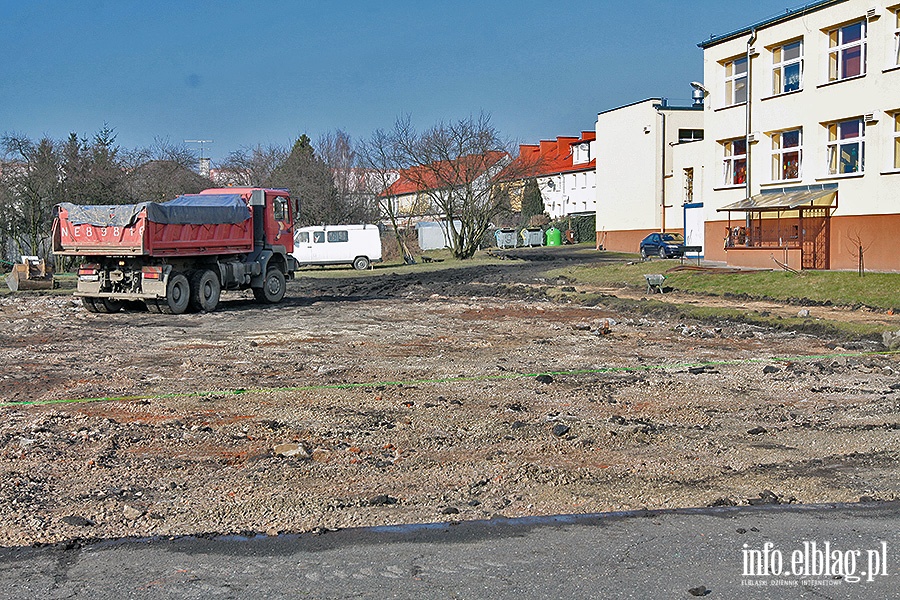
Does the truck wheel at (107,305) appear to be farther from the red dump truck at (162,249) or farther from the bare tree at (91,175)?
the bare tree at (91,175)

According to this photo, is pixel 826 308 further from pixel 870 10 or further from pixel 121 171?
pixel 121 171

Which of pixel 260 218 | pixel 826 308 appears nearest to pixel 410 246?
pixel 260 218

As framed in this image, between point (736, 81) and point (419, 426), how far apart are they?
30.5 meters

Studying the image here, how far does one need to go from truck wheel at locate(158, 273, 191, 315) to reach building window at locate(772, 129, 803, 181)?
20845 mm

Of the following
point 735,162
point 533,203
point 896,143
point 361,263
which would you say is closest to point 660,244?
point 735,162

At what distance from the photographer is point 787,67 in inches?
1323

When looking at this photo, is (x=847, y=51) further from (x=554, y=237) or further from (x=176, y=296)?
(x=554, y=237)

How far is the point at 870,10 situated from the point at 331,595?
29312 mm

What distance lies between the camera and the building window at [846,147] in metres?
30.4

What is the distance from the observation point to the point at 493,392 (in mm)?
11539

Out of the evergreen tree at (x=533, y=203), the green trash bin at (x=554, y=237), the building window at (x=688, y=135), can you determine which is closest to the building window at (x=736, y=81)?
the building window at (x=688, y=135)

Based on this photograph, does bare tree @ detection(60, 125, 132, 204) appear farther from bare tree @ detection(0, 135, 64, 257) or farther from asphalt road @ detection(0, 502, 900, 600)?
asphalt road @ detection(0, 502, 900, 600)

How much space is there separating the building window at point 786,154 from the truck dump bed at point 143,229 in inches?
768

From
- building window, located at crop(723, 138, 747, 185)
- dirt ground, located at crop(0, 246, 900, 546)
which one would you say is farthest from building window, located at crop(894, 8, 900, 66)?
dirt ground, located at crop(0, 246, 900, 546)
